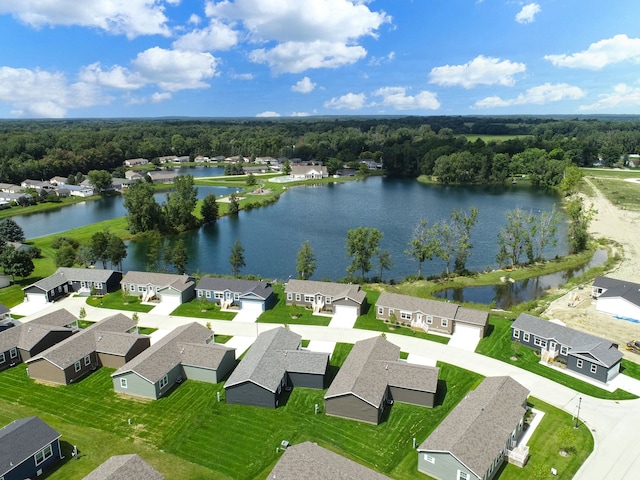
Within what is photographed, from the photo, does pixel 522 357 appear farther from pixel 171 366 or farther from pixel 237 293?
pixel 171 366

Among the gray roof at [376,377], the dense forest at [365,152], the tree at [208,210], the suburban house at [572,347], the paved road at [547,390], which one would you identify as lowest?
the paved road at [547,390]

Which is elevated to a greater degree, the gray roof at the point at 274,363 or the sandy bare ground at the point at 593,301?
the gray roof at the point at 274,363

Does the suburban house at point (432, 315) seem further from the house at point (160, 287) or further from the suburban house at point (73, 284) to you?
the suburban house at point (73, 284)

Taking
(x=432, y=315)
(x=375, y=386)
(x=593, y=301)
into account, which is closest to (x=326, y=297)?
(x=432, y=315)

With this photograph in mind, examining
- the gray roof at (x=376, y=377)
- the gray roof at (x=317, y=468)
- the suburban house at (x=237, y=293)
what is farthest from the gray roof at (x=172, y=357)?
the gray roof at (x=317, y=468)

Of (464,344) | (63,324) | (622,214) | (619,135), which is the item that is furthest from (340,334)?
(619,135)
